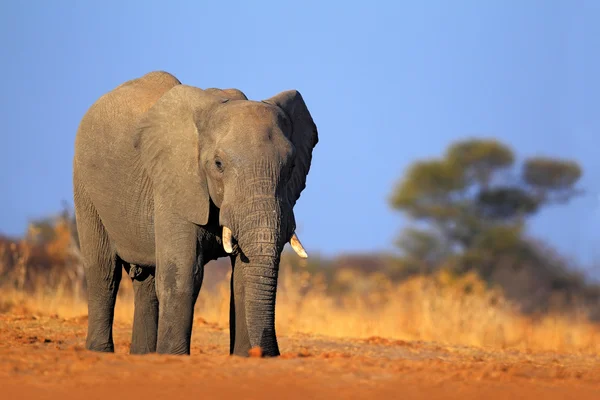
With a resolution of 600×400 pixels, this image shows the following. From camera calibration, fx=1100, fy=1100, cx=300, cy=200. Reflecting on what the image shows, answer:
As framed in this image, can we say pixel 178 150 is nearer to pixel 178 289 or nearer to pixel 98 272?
pixel 178 289

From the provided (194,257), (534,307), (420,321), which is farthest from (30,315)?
(534,307)

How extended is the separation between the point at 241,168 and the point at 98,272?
9.53ft

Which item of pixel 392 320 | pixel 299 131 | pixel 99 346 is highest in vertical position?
pixel 299 131

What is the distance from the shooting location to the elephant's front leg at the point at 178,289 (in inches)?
340

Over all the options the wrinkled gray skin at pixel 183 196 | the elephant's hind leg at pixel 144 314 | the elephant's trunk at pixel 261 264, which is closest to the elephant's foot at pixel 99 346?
the wrinkled gray skin at pixel 183 196

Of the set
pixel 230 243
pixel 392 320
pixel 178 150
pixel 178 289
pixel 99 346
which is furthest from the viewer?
pixel 392 320

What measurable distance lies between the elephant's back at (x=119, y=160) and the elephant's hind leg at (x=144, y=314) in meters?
0.47

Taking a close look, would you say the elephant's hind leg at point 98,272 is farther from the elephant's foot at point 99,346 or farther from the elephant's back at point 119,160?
the elephant's back at point 119,160

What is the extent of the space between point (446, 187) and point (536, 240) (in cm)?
337

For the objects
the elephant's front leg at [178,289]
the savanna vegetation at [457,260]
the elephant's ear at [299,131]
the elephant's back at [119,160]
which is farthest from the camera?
the savanna vegetation at [457,260]

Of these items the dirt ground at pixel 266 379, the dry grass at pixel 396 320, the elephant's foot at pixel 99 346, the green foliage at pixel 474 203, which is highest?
the green foliage at pixel 474 203

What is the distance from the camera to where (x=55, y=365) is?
6871 mm

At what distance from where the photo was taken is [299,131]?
9336mm

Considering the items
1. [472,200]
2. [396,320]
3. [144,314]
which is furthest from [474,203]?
[144,314]
